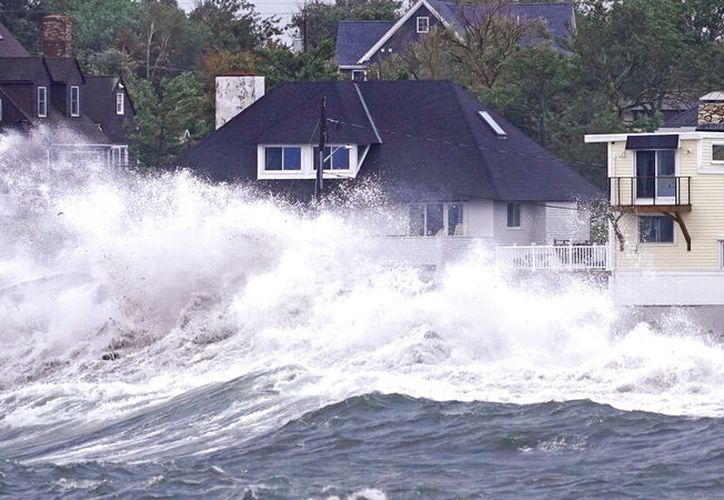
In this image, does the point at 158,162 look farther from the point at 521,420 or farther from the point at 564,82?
Result: the point at 521,420

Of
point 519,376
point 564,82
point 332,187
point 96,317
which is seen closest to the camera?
point 519,376

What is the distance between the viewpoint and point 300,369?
29141mm

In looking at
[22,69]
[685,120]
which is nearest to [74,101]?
[22,69]

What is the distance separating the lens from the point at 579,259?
42875 mm

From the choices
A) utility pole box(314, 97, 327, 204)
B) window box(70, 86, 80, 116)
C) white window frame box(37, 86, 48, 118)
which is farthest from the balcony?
window box(70, 86, 80, 116)

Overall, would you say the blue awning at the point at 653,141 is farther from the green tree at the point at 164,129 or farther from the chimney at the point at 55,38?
the chimney at the point at 55,38

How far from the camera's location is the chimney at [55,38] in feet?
229

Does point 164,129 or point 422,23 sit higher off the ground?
point 422,23

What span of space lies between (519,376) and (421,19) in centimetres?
6359

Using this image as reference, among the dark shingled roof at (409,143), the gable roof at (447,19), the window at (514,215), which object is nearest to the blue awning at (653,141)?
the dark shingled roof at (409,143)

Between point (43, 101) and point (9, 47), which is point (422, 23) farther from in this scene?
point (43, 101)

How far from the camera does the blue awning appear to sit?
4319 centimetres

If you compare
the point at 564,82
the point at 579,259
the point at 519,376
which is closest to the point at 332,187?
the point at 579,259

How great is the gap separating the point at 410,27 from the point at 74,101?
24.8 meters
